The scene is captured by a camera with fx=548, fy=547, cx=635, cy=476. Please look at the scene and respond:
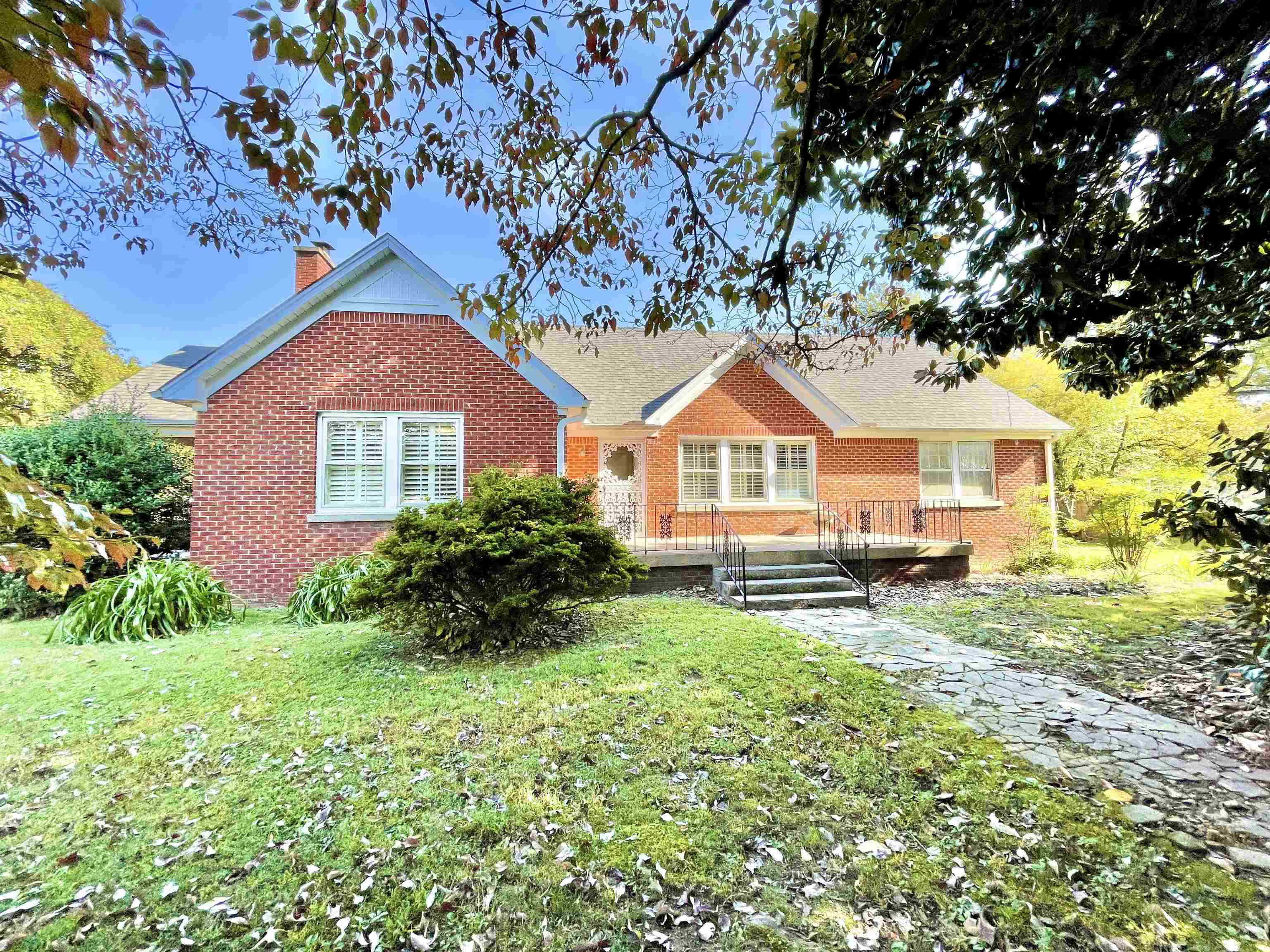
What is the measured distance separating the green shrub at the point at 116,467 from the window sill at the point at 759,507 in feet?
32.2

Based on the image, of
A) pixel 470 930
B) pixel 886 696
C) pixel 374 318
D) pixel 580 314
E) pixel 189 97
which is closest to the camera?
pixel 470 930

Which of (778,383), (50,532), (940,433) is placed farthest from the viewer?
(940,433)

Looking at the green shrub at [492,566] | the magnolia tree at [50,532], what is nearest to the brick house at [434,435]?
the green shrub at [492,566]

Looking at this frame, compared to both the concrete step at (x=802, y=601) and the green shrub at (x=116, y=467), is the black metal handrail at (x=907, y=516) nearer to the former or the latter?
the concrete step at (x=802, y=601)

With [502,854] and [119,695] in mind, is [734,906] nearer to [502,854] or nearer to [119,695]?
[502,854]

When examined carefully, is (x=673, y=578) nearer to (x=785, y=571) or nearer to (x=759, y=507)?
(x=785, y=571)

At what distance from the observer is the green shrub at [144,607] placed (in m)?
6.68

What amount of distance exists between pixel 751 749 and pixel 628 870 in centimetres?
144

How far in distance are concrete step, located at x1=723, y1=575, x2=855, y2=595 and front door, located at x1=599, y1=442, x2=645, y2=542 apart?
130 inches

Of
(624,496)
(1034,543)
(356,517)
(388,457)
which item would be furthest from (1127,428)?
(356,517)

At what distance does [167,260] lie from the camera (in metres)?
4.89

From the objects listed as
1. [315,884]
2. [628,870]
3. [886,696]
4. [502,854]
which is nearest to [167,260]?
[315,884]

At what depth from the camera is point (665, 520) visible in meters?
12.7

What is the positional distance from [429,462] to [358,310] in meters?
2.84
